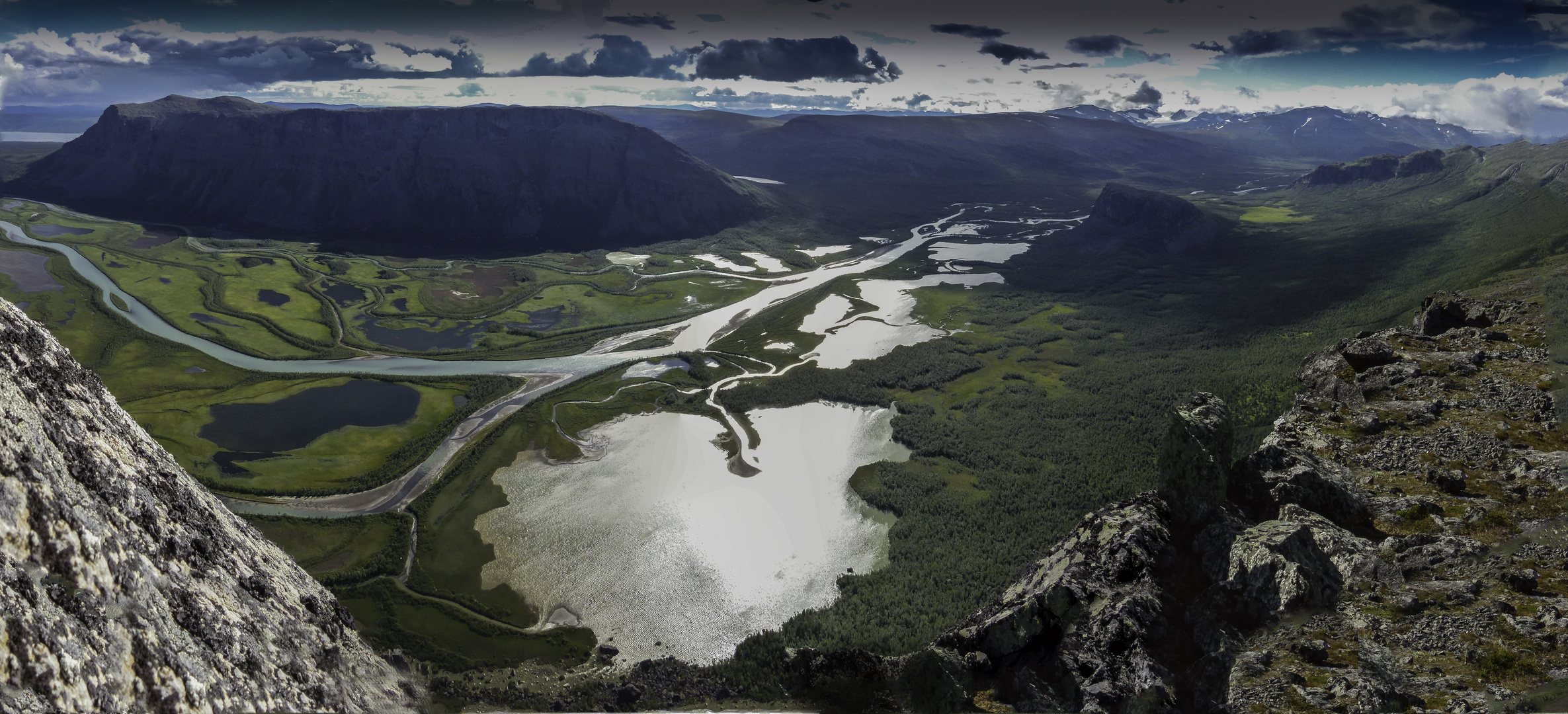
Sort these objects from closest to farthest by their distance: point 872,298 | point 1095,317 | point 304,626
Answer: point 304,626, point 1095,317, point 872,298

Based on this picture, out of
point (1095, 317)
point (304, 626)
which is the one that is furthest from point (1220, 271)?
point (304, 626)

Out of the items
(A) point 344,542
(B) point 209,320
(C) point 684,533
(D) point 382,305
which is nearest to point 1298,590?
(C) point 684,533

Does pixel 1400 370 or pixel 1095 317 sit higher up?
pixel 1400 370

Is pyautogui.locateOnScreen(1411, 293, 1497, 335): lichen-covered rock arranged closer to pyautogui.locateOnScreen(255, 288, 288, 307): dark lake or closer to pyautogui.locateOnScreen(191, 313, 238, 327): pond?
pyautogui.locateOnScreen(191, 313, 238, 327): pond

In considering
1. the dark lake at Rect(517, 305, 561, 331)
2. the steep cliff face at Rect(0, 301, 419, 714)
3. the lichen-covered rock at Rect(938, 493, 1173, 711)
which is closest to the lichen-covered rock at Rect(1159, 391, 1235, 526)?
the lichen-covered rock at Rect(938, 493, 1173, 711)

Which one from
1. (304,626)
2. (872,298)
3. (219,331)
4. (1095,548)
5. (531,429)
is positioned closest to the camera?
(304,626)

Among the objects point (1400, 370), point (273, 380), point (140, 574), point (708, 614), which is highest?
point (140, 574)

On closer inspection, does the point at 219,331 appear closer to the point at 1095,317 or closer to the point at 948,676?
the point at 948,676
